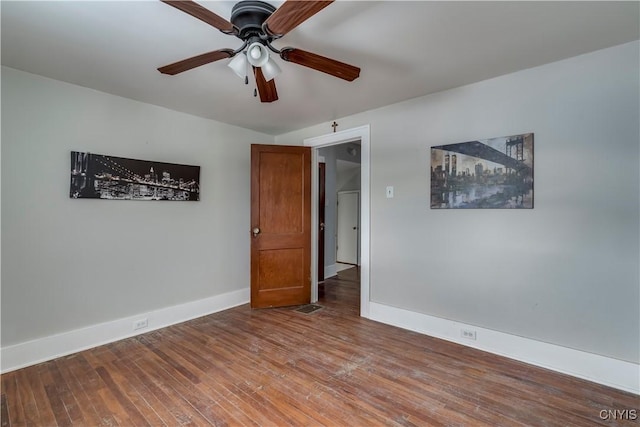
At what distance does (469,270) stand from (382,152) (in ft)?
4.92

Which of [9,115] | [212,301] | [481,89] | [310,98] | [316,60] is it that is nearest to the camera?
[316,60]

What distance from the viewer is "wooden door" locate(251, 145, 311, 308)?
11.8 ft

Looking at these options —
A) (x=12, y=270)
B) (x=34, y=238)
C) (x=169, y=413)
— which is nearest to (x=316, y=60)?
(x=169, y=413)

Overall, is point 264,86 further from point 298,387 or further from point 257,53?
point 298,387

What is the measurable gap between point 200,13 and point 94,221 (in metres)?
2.31

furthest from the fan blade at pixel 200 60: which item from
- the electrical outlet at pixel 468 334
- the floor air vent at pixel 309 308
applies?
the electrical outlet at pixel 468 334

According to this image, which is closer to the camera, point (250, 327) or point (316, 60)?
point (316, 60)

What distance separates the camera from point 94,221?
8.78 ft

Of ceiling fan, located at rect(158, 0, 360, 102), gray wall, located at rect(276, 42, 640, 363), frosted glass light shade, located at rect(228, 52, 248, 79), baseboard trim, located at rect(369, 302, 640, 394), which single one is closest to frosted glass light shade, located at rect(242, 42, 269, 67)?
ceiling fan, located at rect(158, 0, 360, 102)

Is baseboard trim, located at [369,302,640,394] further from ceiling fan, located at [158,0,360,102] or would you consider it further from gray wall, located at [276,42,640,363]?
ceiling fan, located at [158,0,360,102]

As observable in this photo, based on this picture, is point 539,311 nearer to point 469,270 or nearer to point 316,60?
point 469,270

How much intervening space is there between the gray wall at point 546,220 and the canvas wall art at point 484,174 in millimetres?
67

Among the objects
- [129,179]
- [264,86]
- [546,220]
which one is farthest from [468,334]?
[129,179]

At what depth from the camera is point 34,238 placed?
236cm
